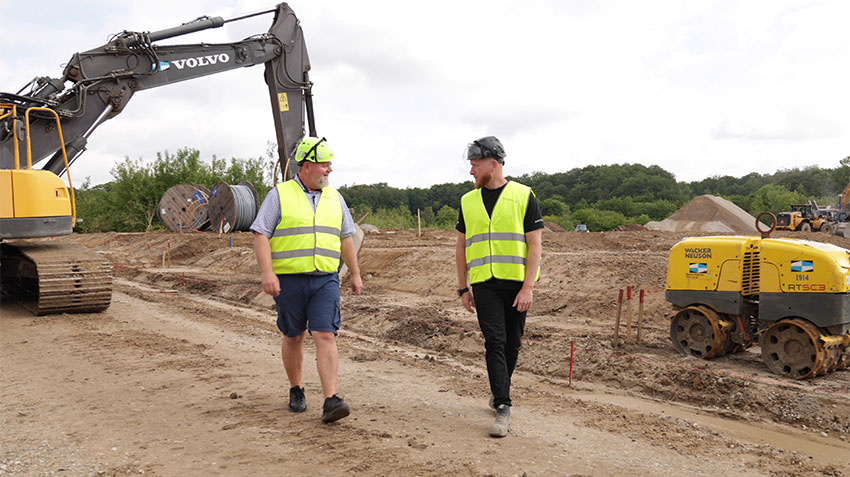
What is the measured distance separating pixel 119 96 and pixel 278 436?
9.69m

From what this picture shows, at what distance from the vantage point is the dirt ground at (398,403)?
155 inches

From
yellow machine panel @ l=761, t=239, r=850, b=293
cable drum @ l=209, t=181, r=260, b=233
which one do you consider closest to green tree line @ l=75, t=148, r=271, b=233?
cable drum @ l=209, t=181, r=260, b=233

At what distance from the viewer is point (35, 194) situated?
9.47 metres

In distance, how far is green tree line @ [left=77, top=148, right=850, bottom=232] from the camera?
41.0 meters

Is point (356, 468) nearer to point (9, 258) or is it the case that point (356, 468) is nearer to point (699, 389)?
point (699, 389)

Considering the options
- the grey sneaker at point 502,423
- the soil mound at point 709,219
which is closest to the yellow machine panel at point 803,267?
the grey sneaker at point 502,423

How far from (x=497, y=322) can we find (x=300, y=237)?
1.49 m

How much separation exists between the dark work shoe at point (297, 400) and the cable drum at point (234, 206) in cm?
2228

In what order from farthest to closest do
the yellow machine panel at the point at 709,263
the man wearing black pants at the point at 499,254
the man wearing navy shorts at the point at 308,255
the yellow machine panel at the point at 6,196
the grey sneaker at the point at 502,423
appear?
the yellow machine panel at the point at 6,196
the yellow machine panel at the point at 709,263
the man wearing black pants at the point at 499,254
the man wearing navy shorts at the point at 308,255
the grey sneaker at the point at 502,423

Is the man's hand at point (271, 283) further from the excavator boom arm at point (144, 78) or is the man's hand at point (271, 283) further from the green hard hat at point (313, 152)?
the excavator boom arm at point (144, 78)

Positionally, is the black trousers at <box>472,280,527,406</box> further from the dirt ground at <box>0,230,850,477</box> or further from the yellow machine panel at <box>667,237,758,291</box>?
the yellow machine panel at <box>667,237,758,291</box>

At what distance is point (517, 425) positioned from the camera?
4.64 m

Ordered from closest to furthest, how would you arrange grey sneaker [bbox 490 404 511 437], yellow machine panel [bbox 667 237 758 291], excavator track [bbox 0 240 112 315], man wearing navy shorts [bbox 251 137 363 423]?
grey sneaker [bbox 490 404 511 437]
man wearing navy shorts [bbox 251 137 363 423]
yellow machine panel [bbox 667 237 758 291]
excavator track [bbox 0 240 112 315]

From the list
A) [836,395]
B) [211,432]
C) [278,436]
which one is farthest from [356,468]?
[836,395]
